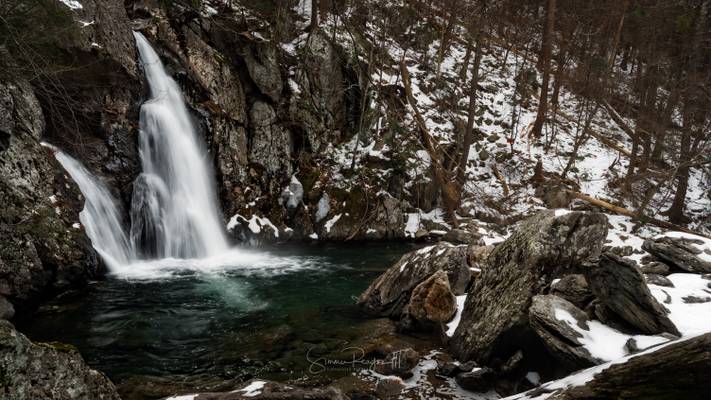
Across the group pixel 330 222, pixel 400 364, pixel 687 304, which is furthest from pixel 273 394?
pixel 330 222

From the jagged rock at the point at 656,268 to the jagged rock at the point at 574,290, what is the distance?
1605 millimetres

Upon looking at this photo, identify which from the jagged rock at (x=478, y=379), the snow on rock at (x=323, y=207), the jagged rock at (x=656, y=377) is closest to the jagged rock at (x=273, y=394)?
the jagged rock at (x=478, y=379)

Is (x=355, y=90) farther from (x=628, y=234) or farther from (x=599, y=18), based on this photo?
(x=599, y=18)

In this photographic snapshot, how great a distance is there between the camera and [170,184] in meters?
12.0

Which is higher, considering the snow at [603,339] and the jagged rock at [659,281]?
the jagged rock at [659,281]

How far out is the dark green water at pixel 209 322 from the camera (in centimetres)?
587

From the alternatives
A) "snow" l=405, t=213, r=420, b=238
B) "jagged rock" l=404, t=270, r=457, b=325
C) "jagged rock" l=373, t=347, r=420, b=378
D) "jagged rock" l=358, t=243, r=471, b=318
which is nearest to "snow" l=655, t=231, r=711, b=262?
"jagged rock" l=358, t=243, r=471, b=318

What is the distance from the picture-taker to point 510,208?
16859mm

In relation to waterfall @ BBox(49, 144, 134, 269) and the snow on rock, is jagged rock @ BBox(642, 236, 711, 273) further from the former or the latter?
waterfall @ BBox(49, 144, 134, 269)

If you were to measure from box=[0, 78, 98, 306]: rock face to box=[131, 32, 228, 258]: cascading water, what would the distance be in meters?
2.21

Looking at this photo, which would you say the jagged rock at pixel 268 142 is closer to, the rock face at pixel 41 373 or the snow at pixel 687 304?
the rock face at pixel 41 373

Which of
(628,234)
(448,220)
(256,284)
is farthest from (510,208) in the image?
(256,284)

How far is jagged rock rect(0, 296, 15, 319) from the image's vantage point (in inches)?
255

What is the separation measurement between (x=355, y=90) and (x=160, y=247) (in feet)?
33.4
